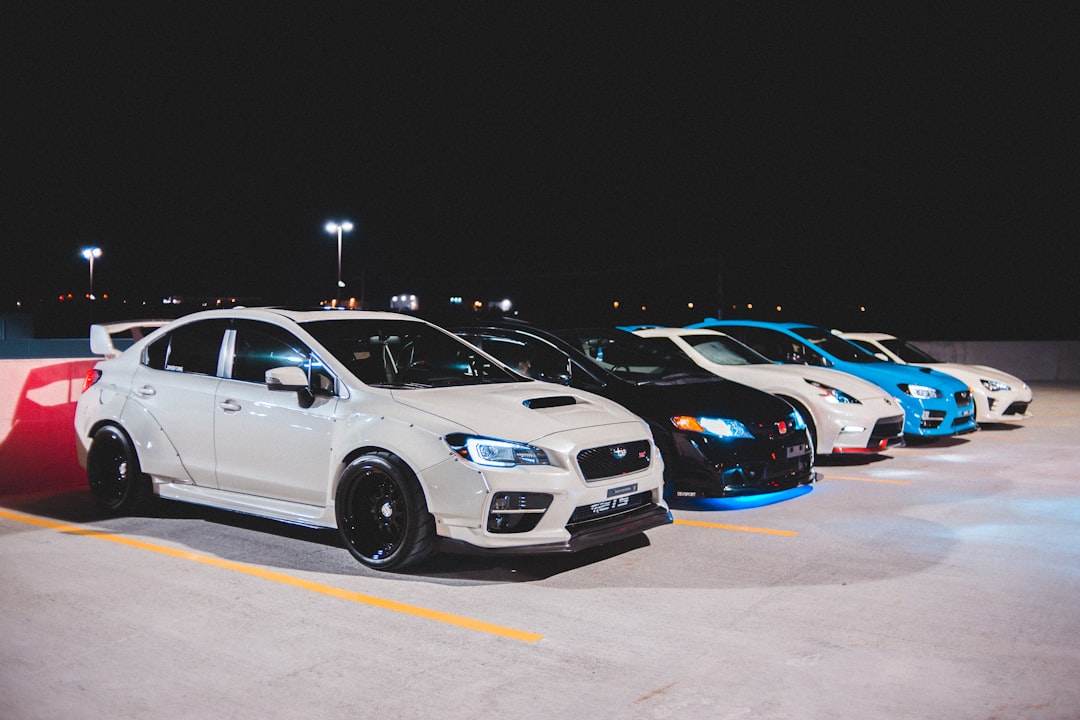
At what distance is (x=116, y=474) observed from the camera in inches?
307

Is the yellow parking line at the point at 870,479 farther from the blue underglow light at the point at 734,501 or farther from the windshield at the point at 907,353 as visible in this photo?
the windshield at the point at 907,353

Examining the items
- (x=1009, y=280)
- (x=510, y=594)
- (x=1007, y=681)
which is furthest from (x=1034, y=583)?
(x=1009, y=280)

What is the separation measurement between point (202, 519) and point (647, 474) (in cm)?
368

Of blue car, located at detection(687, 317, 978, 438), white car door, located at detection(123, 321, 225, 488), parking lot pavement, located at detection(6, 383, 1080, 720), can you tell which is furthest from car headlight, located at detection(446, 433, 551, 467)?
blue car, located at detection(687, 317, 978, 438)

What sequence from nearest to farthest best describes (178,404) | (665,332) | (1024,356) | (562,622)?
(562,622)
(178,404)
(665,332)
(1024,356)

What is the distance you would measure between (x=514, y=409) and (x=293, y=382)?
1437 millimetres

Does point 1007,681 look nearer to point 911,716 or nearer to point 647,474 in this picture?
point 911,716

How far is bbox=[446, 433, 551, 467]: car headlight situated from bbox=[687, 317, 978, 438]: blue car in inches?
293

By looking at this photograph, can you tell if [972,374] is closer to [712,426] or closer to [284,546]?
[712,426]

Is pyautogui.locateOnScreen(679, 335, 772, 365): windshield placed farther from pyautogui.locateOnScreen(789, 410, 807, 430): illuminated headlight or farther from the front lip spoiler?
the front lip spoiler

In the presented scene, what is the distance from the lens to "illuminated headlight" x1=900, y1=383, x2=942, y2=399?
12023mm

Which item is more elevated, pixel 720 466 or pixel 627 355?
pixel 627 355

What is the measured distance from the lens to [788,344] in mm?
12742

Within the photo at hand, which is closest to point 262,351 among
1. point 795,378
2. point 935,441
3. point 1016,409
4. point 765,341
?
point 795,378
